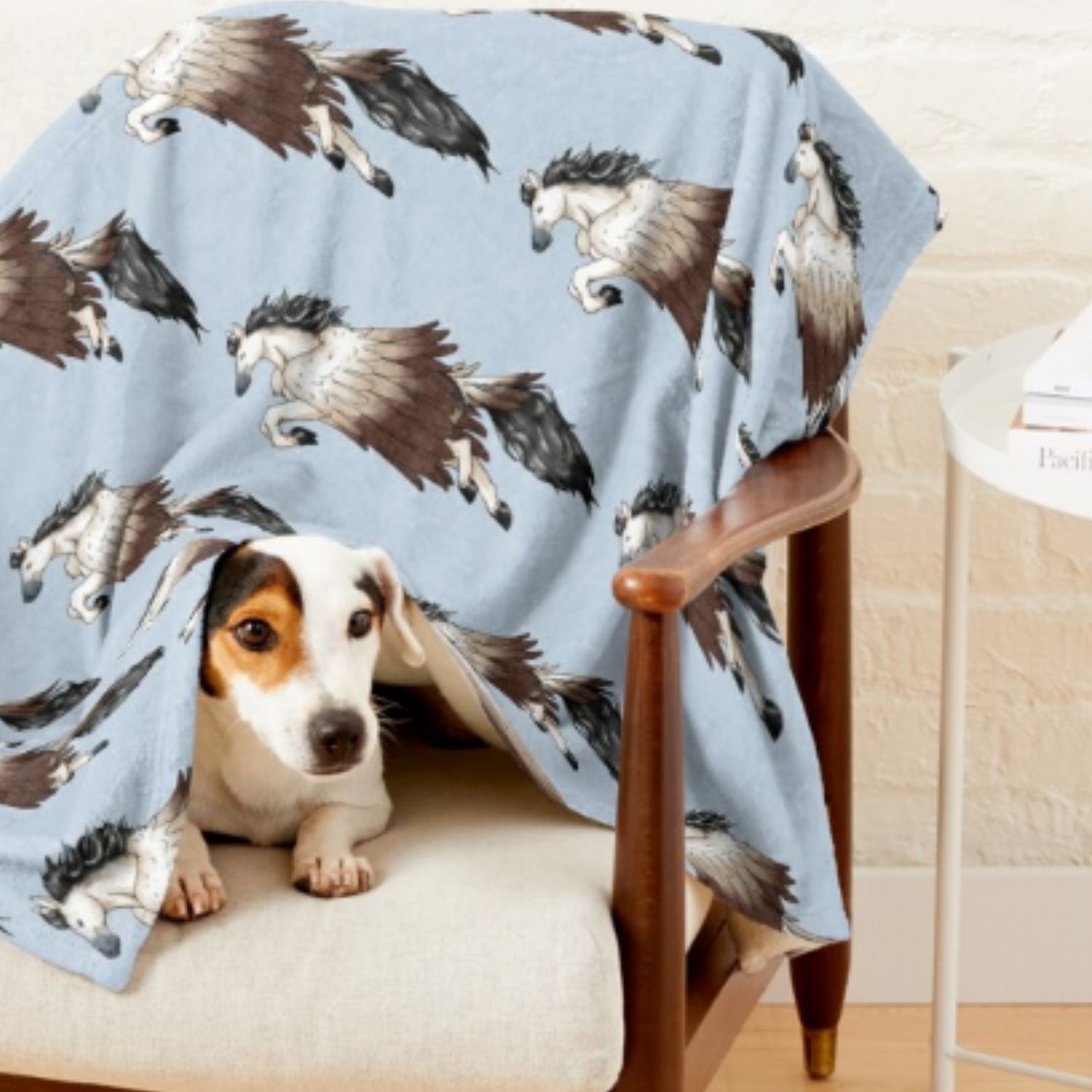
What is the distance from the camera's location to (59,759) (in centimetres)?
168

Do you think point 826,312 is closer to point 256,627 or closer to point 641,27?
point 641,27

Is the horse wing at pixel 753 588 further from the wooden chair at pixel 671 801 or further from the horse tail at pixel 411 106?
the horse tail at pixel 411 106

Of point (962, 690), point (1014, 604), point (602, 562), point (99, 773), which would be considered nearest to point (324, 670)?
point (99, 773)

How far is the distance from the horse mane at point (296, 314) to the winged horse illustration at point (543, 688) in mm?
291

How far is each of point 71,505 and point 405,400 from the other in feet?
0.97

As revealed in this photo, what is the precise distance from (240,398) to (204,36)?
1.08 ft

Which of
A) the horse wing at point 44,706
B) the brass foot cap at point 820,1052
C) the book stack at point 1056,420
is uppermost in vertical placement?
the book stack at point 1056,420

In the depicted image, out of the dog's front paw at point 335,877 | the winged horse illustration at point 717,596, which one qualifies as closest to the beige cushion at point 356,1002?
the dog's front paw at point 335,877

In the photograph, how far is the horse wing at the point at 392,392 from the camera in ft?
6.15

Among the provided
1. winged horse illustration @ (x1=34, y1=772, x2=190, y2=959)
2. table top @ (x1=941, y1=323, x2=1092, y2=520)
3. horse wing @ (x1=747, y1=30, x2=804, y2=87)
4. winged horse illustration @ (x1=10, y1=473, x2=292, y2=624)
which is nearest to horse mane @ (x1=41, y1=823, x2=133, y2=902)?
winged horse illustration @ (x1=34, y1=772, x2=190, y2=959)

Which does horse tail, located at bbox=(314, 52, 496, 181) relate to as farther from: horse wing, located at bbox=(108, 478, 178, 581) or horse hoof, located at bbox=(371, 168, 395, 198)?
horse wing, located at bbox=(108, 478, 178, 581)

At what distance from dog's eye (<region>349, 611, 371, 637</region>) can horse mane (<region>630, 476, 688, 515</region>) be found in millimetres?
266

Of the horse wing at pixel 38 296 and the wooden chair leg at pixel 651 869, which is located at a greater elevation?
the horse wing at pixel 38 296

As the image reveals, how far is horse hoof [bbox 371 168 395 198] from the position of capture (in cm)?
192
